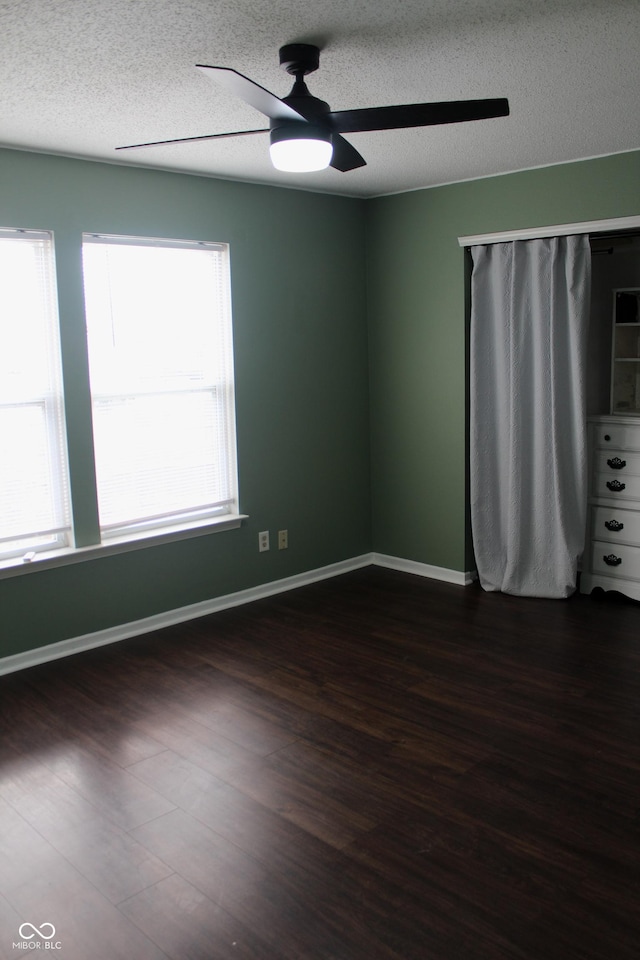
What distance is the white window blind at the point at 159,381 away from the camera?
4004mm

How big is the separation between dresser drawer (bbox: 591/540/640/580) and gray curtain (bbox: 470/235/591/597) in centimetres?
16

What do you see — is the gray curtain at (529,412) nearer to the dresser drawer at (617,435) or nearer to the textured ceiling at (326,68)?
the dresser drawer at (617,435)

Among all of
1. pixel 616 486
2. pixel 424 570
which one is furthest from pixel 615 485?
pixel 424 570

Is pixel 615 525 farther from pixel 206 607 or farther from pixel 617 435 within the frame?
pixel 206 607

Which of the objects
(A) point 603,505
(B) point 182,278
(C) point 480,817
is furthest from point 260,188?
(C) point 480,817

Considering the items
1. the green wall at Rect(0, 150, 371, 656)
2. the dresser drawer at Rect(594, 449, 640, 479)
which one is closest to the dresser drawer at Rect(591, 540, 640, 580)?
Answer: the dresser drawer at Rect(594, 449, 640, 479)

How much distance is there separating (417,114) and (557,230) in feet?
7.25

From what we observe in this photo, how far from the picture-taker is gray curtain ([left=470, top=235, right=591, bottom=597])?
14.4 feet

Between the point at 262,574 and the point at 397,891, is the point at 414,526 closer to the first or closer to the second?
the point at 262,574

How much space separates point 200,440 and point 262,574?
0.94m

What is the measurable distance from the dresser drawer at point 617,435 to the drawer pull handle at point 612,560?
0.62 m

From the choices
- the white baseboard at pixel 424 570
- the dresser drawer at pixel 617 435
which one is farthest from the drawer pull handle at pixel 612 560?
the white baseboard at pixel 424 570

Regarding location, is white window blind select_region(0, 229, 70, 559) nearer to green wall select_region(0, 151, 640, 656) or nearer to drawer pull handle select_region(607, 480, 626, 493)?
green wall select_region(0, 151, 640, 656)

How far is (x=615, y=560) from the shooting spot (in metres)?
4.55
